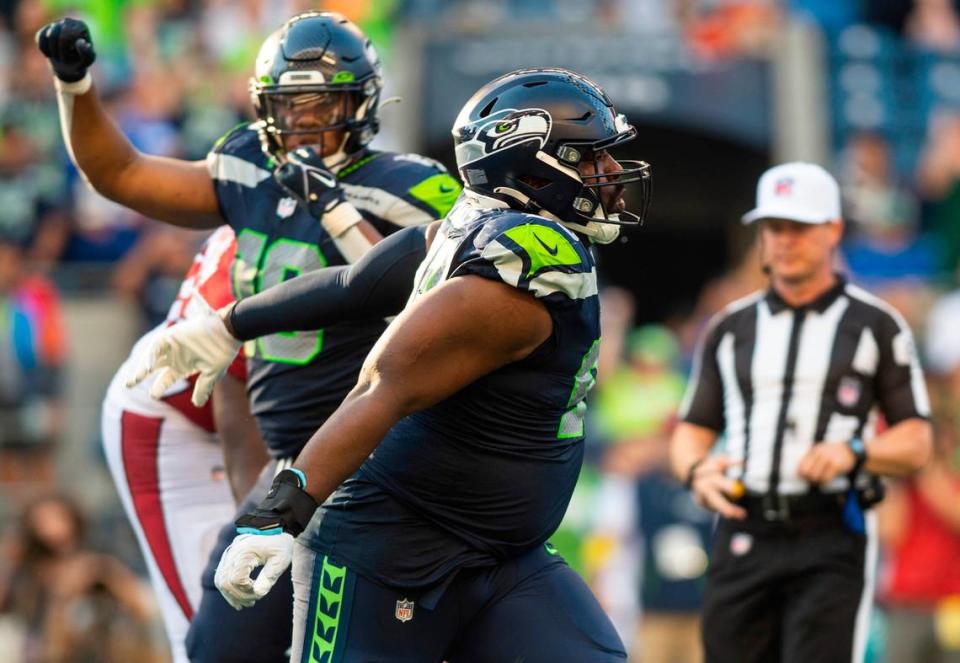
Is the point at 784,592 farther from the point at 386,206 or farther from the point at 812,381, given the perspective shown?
the point at 386,206

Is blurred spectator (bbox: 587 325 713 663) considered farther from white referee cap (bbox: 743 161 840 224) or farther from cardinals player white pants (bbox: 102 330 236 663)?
cardinals player white pants (bbox: 102 330 236 663)

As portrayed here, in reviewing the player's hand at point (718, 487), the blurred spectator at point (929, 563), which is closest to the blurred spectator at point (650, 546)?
the blurred spectator at point (929, 563)

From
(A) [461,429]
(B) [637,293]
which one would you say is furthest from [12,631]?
(B) [637,293]

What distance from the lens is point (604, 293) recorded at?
11719 mm

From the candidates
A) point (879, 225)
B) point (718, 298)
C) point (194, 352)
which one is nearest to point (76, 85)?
point (194, 352)

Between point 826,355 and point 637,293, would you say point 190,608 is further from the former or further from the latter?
point 637,293

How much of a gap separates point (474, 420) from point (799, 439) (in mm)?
2097

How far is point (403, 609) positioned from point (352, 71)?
168cm

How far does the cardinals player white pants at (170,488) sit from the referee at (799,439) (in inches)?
A: 65.2

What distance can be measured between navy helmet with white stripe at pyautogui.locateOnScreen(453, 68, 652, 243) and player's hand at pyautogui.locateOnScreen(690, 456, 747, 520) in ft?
5.90

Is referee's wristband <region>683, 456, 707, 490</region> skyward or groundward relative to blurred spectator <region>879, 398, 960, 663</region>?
skyward

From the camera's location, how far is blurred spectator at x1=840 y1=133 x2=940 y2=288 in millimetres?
11758

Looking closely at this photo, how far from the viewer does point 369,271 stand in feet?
13.7

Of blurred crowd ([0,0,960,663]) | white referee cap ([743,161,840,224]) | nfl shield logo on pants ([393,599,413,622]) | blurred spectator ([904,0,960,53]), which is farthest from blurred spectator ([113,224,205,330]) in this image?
nfl shield logo on pants ([393,599,413,622])
